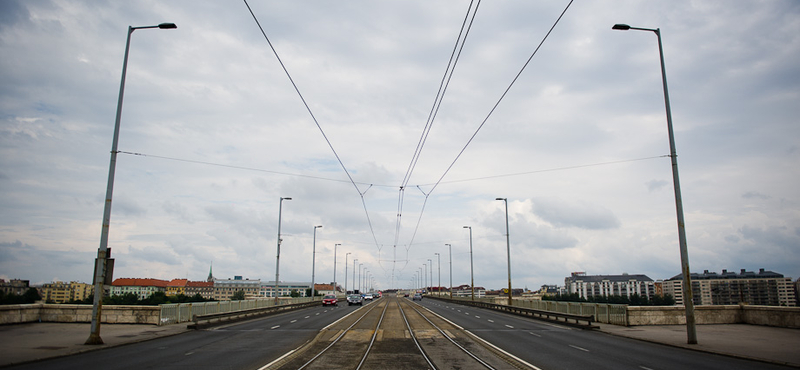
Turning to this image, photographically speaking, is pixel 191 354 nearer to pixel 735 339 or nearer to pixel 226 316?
pixel 226 316

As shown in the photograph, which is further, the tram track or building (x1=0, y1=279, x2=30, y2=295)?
building (x1=0, y1=279, x2=30, y2=295)

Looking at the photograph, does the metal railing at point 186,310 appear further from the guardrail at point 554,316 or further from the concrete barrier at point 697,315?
the concrete barrier at point 697,315

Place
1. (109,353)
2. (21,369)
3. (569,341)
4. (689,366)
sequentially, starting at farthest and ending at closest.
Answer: (569,341)
(109,353)
(689,366)
(21,369)

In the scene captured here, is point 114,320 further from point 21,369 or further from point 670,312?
point 670,312

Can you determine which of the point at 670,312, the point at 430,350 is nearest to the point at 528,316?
the point at 670,312

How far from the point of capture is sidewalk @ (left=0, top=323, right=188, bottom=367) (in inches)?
594

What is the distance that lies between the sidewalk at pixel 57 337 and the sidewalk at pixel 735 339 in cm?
2113

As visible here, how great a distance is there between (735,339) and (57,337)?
90.0 ft

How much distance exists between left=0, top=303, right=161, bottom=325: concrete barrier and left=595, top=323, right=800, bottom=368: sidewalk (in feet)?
79.8

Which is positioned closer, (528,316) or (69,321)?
(69,321)

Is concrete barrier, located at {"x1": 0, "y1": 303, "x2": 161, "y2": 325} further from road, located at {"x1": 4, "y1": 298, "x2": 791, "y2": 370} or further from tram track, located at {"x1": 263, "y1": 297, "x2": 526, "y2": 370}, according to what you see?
tram track, located at {"x1": 263, "y1": 297, "x2": 526, "y2": 370}

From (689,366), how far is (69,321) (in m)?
28.6

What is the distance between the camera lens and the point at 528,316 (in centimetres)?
4012

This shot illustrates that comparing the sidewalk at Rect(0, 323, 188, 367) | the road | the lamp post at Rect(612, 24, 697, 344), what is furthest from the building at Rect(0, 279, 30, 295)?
the lamp post at Rect(612, 24, 697, 344)
